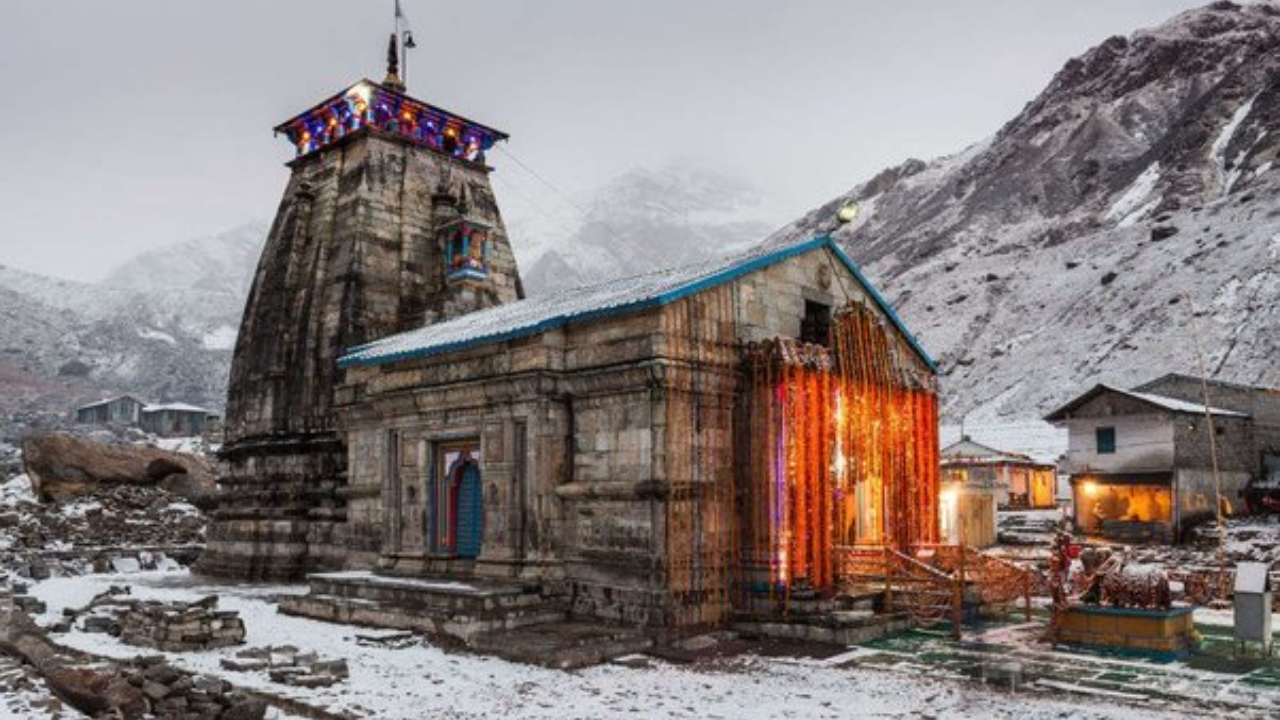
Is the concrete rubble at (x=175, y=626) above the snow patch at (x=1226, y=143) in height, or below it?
below

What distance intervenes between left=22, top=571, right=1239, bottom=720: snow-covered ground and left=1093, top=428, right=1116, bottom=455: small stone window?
107ft

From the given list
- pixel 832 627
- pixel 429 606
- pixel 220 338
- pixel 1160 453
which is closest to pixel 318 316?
pixel 429 606

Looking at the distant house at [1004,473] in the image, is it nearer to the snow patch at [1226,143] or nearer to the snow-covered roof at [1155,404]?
the snow-covered roof at [1155,404]

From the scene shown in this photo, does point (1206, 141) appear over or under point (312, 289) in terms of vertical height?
over

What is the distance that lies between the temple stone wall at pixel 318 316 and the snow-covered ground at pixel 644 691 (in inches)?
404

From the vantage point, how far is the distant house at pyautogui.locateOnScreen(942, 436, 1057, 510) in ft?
176

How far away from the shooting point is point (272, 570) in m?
26.8

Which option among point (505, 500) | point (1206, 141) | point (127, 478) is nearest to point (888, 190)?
point (1206, 141)

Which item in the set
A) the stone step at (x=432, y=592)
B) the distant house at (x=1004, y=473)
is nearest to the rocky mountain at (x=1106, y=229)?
the distant house at (x=1004, y=473)

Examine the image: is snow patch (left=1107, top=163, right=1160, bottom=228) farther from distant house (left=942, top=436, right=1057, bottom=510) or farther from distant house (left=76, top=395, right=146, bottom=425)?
distant house (left=76, top=395, right=146, bottom=425)

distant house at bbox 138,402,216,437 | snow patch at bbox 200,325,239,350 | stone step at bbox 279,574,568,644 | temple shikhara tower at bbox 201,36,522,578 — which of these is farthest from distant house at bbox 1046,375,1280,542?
snow patch at bbox 200,325,239,350

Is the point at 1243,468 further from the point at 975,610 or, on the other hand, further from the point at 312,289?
the point at 312,289

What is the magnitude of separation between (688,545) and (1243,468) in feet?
117

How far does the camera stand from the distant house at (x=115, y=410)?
95750 millimetres
